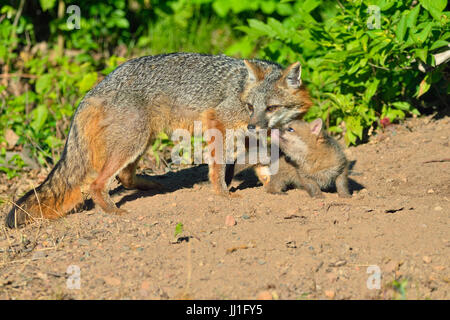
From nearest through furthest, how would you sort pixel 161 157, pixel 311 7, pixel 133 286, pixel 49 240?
1. pixel 133 286
2. pixel 49 240
3. pixel 311 7
4. pixel 161 157

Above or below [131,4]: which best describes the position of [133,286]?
below

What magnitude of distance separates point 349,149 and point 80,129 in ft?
12.8

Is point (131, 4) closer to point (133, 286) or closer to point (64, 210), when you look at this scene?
point (64, 210)

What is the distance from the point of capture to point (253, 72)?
21.6ft

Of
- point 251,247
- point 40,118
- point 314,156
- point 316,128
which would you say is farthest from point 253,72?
point 40,118

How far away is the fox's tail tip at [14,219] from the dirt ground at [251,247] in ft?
0.32

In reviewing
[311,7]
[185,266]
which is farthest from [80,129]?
[311,7]

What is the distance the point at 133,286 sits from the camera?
176 inches

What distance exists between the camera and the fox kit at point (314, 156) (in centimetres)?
648

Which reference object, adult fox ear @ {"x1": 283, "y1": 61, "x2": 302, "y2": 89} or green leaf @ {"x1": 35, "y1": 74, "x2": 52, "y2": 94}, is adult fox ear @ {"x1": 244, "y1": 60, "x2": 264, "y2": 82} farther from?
green leaf @ {"x1": 35, "y1": 74, "x2": 52, "y2": 94}

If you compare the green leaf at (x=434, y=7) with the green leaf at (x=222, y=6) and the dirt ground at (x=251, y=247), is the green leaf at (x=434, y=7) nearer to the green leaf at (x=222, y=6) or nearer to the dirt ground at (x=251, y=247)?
the dirt ground at (x=251, y=247)

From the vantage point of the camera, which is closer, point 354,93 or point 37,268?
point 37,268

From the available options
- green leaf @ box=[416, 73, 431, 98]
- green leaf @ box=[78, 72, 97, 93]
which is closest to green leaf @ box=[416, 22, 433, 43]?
green leaf @ box=[416, 73, 431, 98]

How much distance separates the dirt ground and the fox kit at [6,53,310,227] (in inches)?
14.6
